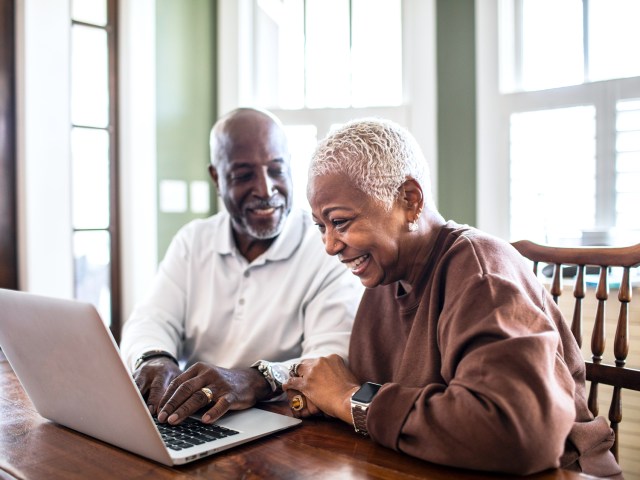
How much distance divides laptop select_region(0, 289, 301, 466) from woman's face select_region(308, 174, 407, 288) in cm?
31

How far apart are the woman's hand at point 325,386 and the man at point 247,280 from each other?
0.85ft

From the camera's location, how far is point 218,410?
3.50 ft

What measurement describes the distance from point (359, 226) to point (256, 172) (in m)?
0.70

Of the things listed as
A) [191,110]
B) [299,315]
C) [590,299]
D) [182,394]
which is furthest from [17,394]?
[191,110]

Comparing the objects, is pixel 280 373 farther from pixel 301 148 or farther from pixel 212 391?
pixel 301 148

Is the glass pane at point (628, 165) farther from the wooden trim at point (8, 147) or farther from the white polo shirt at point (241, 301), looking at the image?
the wooden trim at point (8, 147)

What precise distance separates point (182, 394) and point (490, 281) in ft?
1.87

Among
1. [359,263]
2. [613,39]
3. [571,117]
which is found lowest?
[359,263]

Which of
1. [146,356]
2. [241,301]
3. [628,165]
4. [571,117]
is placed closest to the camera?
[146,356]

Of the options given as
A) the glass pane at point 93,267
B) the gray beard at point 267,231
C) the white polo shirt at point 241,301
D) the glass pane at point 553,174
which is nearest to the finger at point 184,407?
the white polo shirt at point 241,301

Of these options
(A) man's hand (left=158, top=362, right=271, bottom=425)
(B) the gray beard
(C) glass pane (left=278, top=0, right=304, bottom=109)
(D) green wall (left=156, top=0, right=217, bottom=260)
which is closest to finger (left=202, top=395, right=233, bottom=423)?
(A) man's hand (left=158, top=362, right=271, bottom=425)

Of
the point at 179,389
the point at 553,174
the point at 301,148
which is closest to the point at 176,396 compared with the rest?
the point at 179,389

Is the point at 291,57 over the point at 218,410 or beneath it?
over

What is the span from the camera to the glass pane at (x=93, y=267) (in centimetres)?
280
